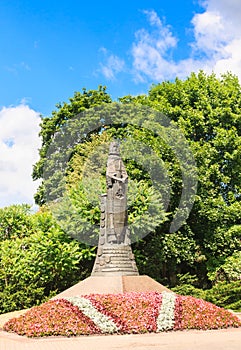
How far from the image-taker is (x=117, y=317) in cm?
1097

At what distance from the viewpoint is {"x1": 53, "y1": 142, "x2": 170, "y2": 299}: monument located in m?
14.2

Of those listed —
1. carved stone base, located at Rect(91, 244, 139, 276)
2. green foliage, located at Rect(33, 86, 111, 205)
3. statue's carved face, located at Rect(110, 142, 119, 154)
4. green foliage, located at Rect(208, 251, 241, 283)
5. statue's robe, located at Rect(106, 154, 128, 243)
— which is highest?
green foliage, located at Rect(33, 86, 111, 205)

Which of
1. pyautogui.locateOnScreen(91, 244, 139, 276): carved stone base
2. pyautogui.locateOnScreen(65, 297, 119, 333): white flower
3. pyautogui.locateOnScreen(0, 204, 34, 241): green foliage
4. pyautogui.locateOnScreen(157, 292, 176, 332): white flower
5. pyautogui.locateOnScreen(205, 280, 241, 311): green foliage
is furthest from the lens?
pyautogui.locateOnScreen(0, 204, 34, 241): green foliage

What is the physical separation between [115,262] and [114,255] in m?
0.28

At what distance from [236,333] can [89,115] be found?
20.2 metres

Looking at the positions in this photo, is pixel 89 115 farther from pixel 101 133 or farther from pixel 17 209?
pixel 17 209

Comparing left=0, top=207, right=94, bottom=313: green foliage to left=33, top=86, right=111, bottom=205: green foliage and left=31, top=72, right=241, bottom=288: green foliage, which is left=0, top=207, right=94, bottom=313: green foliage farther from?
left=33, top=86, right=111, bottom=205: green foliage

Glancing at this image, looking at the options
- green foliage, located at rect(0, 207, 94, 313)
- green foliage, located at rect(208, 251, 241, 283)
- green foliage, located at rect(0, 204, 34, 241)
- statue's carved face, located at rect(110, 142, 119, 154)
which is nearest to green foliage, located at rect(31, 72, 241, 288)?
green foliage, located at rect(208, 251, 241, 283)

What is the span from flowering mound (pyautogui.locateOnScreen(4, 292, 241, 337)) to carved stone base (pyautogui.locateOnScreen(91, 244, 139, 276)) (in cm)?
296

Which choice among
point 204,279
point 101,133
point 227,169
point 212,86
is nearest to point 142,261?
point 204,279

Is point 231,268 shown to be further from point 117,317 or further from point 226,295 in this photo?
point 117,317

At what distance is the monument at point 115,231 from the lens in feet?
50.0

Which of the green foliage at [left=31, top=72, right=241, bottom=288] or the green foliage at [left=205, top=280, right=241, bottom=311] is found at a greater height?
the green foliage at [left=31, top=72, right=241, bottom=288]

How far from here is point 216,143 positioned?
2400cm
